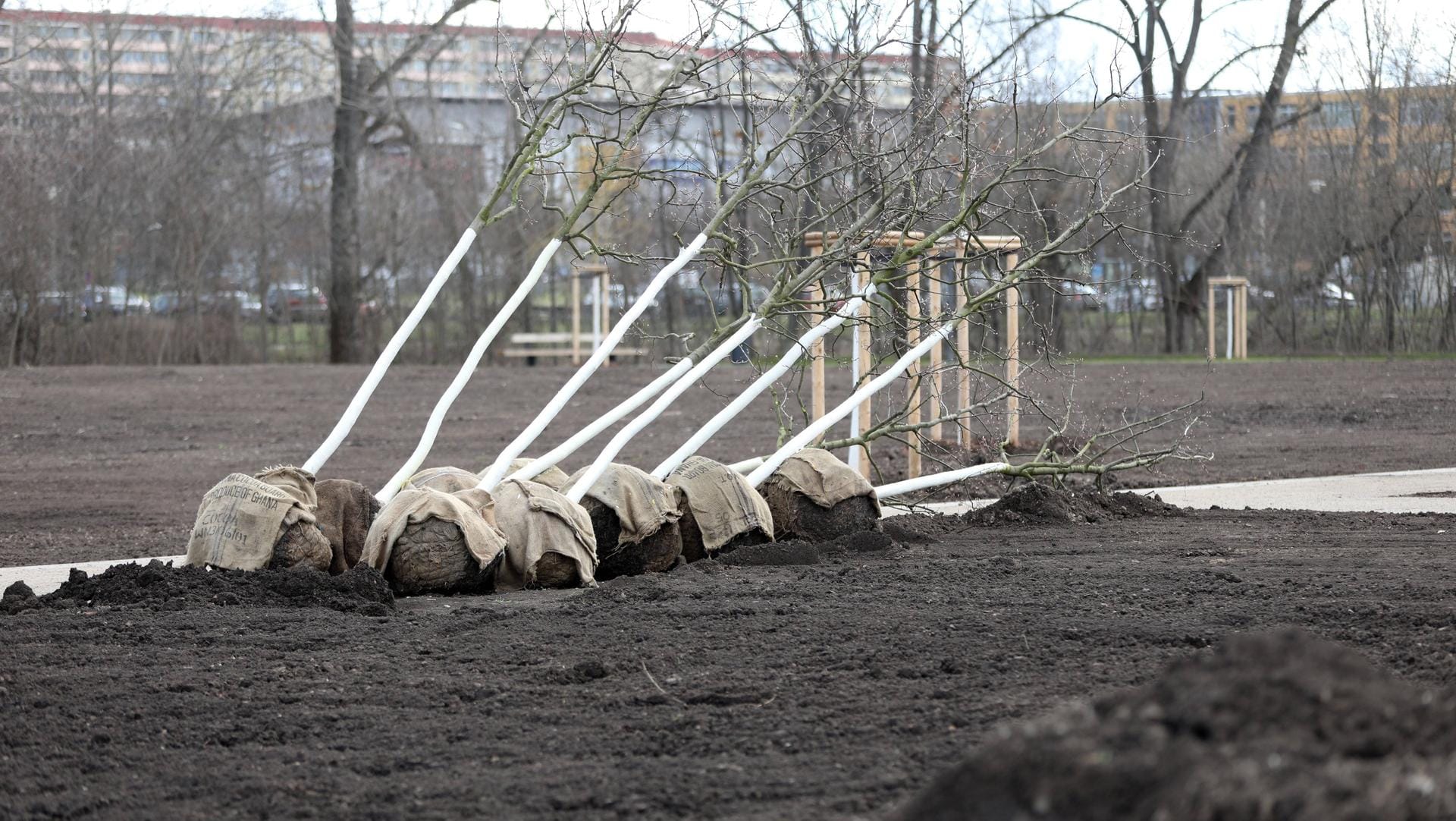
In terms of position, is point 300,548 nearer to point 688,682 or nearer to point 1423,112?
point 688,682

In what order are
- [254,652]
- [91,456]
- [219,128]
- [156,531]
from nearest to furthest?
[254,652], [156,531], [91,456], [219,128]

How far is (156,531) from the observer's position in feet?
28.9

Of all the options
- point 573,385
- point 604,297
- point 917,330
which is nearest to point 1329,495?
point 917,330

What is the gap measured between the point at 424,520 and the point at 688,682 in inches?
79.2

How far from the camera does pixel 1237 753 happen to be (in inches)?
79.2

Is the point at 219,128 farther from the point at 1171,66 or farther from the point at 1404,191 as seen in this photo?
the point at 1404,191

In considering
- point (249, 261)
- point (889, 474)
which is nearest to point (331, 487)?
point (889, 474)

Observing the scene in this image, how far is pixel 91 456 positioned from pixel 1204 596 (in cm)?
1130

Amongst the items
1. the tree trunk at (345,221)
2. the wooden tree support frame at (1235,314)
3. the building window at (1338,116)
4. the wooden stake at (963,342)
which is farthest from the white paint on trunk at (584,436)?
the building window at (1338,116)

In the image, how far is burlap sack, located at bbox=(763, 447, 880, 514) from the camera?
7.46 metres

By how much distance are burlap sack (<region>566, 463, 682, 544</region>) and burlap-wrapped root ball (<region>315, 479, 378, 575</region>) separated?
1037 millimetres

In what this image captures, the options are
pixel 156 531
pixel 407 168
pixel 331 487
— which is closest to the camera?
pixel 331 487

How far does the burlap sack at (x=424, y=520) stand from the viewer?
6.15 metres

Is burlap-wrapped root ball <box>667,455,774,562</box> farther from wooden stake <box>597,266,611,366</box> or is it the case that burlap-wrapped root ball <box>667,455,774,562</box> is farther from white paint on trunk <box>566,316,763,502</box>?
wooden stake <box>597,266,611,366</box>
